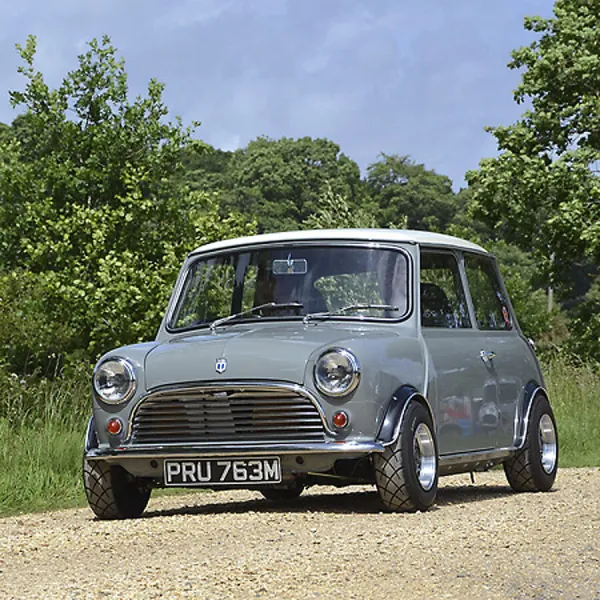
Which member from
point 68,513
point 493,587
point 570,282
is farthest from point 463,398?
point 570,282

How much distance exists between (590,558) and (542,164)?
2970 cm

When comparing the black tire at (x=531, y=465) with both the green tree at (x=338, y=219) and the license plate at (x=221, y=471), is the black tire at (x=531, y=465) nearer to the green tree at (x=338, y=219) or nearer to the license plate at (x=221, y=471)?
the license plate at (x=221, y=471)

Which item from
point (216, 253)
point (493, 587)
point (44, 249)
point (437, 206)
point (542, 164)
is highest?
point (437, 206)

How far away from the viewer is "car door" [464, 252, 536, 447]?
10711mm

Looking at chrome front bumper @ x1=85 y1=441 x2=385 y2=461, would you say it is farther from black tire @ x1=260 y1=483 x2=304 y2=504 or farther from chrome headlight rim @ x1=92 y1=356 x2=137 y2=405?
black tire @ x1=260 y1=483 x2=304 y2=504

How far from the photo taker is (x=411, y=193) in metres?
102

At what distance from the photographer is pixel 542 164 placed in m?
35.7

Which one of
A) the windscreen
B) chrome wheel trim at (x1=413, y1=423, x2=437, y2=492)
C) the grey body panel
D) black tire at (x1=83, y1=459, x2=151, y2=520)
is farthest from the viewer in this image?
the windscreen

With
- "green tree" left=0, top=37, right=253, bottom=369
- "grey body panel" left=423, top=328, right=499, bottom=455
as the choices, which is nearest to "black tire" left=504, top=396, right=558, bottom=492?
"grey body panel" left=423, top=328, right=499, bottom=455

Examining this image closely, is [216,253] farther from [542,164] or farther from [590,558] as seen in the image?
[542,164]

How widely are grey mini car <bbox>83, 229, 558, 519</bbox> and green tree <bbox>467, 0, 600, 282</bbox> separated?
24.2 meters

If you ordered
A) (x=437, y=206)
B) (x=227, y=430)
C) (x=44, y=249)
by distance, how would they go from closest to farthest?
(x=227, y=430)
(x=44, y=249)
(x=437, y=206)

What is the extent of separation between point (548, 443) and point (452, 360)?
77.4 inches

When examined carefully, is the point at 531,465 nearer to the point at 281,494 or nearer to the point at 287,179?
the point at 281,494
